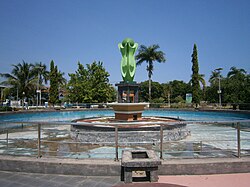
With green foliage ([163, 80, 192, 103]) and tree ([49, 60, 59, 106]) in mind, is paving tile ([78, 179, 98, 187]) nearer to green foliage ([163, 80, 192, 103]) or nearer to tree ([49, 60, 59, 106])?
tree ([49, 60, 59, 106])

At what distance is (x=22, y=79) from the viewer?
106 feet

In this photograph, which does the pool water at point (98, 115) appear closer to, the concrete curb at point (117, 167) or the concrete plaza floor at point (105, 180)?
the concrete curb at point (117, 167)

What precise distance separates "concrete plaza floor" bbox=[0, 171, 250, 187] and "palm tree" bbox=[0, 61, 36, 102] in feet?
99.8

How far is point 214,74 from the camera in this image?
52.9 m

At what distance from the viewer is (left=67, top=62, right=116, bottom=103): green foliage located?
102 feet

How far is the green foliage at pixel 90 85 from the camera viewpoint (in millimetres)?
30953

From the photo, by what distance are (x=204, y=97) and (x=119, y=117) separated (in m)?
35.5

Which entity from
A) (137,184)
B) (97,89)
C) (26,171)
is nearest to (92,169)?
(137,184)

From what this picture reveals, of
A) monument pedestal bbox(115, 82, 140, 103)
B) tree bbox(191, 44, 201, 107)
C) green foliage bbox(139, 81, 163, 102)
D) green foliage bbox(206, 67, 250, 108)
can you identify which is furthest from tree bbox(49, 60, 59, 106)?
green foliage bbox(206, 67, 250, 108)

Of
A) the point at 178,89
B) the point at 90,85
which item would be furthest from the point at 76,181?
the point at 178,89

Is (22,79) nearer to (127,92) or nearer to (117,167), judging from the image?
(127,92)

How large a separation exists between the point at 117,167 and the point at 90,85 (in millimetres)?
27526

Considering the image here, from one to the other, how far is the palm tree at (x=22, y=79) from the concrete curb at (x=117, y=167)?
3033 centimetres

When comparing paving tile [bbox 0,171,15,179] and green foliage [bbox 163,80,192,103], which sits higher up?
green foliage [bbox 163,80,192,103]
